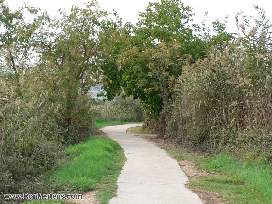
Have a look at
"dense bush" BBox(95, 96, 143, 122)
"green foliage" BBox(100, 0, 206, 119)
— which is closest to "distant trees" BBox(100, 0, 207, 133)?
"green foliage" BBox(100, 0, 206, 119)

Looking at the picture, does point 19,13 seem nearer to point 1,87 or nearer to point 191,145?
point 191,145

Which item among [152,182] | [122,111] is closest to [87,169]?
[152,182]

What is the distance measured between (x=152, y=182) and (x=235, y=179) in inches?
84.5

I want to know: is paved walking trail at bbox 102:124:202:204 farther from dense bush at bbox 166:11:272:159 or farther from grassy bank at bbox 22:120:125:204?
dense bush at bbox 166:11:272:159

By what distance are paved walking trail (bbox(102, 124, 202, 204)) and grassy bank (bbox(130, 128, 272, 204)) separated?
0.59m

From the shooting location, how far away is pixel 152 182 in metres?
12.1

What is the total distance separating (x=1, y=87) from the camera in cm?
1158

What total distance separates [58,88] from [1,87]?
30.4 feet

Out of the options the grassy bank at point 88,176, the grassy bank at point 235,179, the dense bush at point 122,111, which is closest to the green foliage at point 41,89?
the grassy bank at point 88,176

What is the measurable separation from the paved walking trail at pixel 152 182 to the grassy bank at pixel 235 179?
0.59 metres

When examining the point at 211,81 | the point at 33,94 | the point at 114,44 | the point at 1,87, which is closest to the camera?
the point at 1,87

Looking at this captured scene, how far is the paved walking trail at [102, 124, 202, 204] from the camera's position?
1010 cm

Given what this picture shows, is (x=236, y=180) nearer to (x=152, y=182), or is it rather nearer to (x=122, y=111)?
(x=152, y=182)

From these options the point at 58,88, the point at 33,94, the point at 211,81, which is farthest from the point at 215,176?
the point at 58,88
